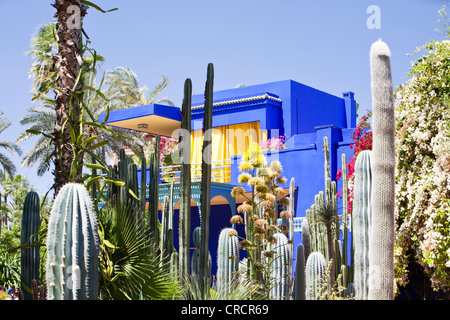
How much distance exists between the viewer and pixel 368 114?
15180mm

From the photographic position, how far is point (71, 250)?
4098 mm

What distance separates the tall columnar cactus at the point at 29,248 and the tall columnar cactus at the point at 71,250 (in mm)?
2682

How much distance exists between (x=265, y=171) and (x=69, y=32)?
11.0 feet

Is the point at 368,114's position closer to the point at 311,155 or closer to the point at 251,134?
the point at 311,155

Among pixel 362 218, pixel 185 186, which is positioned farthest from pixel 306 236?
pixel 362 218

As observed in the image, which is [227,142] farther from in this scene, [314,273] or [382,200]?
[382,200]

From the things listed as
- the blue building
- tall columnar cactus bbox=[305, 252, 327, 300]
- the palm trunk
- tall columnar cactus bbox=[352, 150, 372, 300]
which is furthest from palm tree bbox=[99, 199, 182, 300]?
the blue building

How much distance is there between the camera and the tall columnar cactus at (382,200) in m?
4.48

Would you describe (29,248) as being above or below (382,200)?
below

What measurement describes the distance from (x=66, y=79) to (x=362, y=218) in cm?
333

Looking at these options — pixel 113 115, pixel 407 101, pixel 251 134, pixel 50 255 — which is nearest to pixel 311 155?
pixel 251 134

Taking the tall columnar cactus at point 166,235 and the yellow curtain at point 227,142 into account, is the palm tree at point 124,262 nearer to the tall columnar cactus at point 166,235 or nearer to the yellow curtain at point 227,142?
the tall columnar cactus at point 166,235

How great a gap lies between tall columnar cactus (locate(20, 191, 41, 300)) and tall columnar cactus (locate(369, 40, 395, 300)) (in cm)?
409
